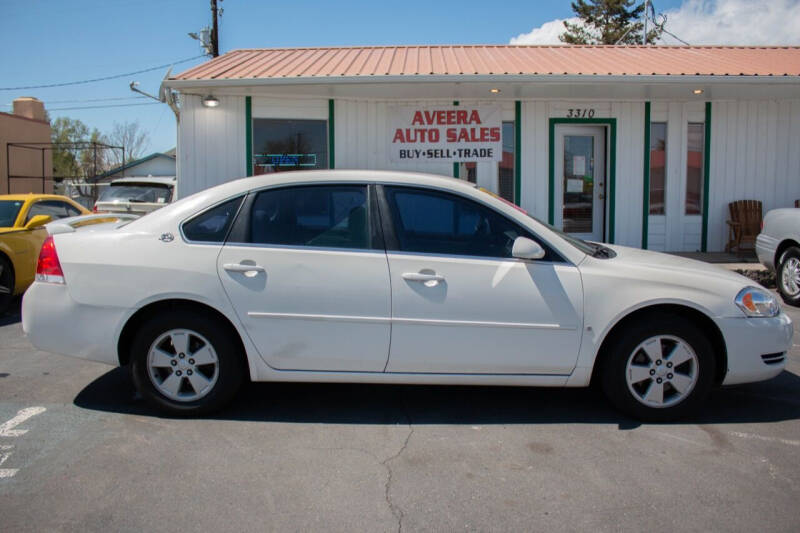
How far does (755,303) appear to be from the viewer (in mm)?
4129

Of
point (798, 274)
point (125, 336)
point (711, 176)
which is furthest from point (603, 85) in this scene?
point (125, 336)

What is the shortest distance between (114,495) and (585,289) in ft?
9.42

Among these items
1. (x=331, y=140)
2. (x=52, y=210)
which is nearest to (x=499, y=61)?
(x=331, y=140)

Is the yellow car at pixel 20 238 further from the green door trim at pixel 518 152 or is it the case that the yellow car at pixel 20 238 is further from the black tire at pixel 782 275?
the black tire at pixel 782 275

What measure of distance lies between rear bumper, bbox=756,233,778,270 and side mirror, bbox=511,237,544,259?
18.7 ft

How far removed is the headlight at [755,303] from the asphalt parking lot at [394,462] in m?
0.72

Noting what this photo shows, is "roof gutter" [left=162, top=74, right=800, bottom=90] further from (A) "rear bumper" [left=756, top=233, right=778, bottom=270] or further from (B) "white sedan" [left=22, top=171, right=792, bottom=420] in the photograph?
(B) "white sedan" [left=22, top=171, right=792, bottom=420]

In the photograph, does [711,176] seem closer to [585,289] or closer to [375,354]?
[585,289]

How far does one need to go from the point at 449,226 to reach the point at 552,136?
24.6 feet

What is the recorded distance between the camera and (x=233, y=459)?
360cm

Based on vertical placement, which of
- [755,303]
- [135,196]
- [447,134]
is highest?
[447,134]

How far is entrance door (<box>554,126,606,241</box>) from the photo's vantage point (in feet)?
36.8

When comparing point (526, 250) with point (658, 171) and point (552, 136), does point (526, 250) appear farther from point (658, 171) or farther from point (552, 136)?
point (658, 171)

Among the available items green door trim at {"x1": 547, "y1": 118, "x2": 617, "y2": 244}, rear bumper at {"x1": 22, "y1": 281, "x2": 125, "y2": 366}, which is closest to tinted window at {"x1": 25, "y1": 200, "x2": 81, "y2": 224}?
rear bumper at {"x1": 22, "y1": 281, "x2": 125, "y2": 366}
